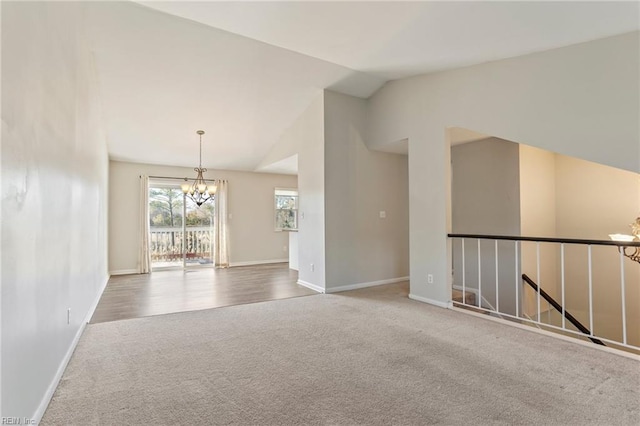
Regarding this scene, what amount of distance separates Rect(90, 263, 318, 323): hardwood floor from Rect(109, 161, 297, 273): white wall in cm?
77

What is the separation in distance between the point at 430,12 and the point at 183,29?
265 centimetres

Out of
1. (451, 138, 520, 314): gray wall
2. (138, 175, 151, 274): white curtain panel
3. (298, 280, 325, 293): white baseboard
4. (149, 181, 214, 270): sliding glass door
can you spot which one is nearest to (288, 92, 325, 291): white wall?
(298, 280, 325, 293): white baseboard

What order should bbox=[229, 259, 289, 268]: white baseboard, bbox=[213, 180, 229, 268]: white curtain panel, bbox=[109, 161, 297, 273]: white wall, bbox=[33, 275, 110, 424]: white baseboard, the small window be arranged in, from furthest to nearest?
the small window → bbox=[229, 259, 289, 268]: white baseboard → bbox=[213, 180, 229, 268]: white curtain panel → bbox=[109, 161, 297, 273]: white wall → bbox=[33, 275, 110, 424]: white baseboard

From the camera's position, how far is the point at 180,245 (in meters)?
7.64

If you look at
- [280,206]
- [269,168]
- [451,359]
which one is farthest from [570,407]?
[280,206]

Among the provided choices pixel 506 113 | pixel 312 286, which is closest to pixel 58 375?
pixel 312 286

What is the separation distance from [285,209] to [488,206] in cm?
527

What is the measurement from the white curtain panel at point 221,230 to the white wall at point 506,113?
417 centimetres

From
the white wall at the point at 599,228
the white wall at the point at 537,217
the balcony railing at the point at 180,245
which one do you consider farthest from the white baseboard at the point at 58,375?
the white wall at the point at 599,228

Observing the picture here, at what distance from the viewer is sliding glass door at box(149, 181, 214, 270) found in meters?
7.40

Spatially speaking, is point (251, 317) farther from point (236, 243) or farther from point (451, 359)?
point (236, 243)

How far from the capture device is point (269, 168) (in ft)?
25.1

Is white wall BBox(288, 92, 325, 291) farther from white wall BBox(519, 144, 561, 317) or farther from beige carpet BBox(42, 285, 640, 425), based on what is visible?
white wall BBox(519, 144, 561, 317)

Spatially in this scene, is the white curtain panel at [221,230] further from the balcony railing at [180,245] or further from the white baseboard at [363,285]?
the white baseboard at [363,285]
